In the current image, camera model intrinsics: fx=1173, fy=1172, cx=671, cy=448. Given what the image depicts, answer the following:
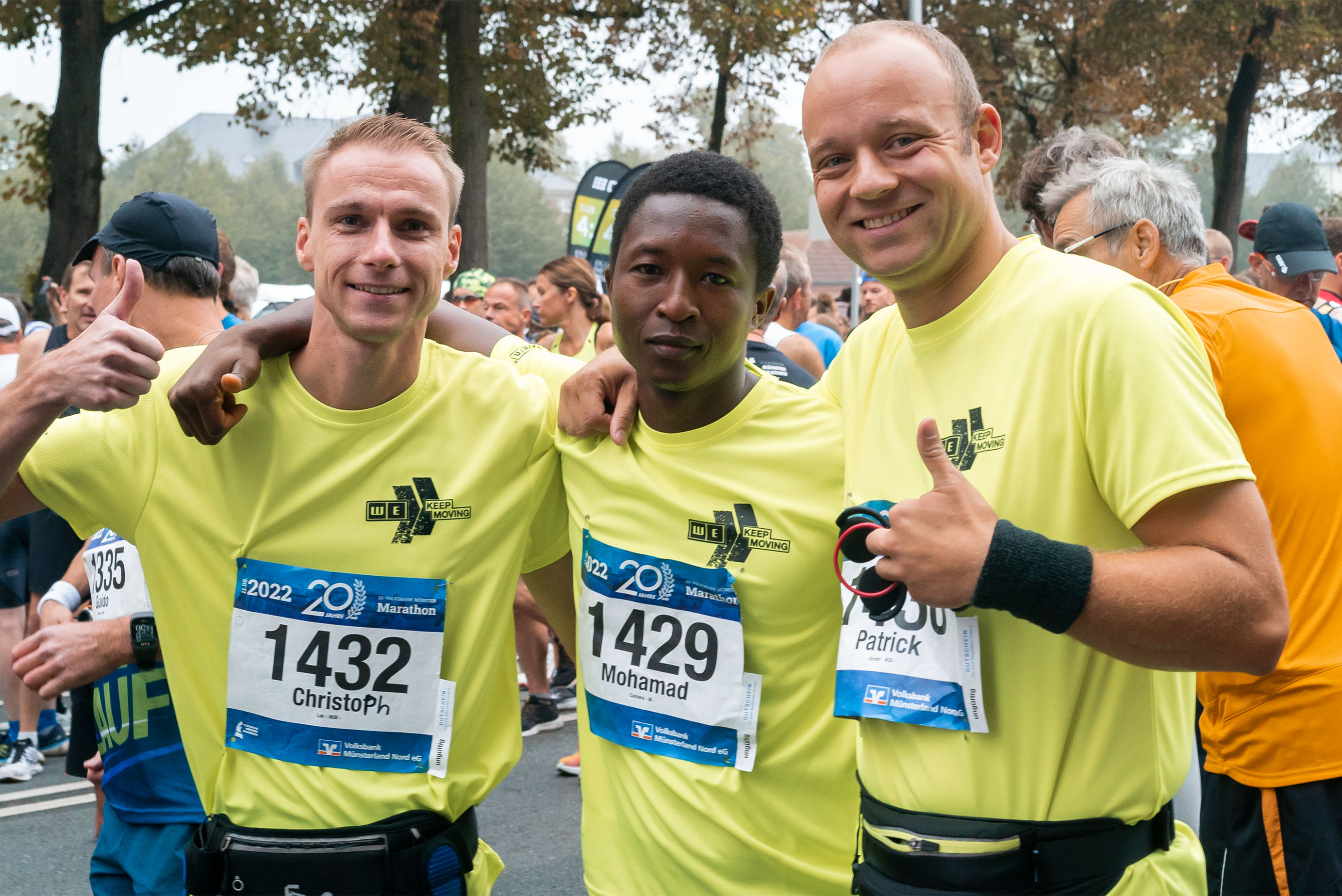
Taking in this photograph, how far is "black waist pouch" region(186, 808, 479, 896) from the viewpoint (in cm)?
231

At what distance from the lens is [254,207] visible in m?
78.8

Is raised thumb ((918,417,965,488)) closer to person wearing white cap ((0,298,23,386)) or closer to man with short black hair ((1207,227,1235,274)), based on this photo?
man with short black hair ((1207,227,1235,274))

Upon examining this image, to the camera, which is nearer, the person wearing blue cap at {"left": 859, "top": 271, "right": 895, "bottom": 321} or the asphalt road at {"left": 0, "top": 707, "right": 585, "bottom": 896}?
the asphalt road at {"left": 0, "top": 707, "right": 585, "bottom": 896}

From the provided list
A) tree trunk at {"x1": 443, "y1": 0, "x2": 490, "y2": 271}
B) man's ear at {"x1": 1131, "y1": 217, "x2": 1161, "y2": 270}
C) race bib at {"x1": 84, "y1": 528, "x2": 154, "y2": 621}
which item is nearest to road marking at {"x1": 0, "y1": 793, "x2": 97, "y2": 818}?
race bib at {"x1": 84, "y1": 528, "x2": 154, "y2": 621}

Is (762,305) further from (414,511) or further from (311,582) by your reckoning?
(311,582)

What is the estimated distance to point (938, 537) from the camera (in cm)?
171

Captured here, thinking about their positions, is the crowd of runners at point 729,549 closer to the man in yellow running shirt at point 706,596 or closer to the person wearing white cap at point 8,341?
the man in yellow running shirt at point 706,596

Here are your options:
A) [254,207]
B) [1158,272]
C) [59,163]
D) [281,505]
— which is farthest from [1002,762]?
[254,207]

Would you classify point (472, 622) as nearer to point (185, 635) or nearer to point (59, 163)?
point (185, 635)

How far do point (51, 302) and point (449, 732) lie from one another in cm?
776


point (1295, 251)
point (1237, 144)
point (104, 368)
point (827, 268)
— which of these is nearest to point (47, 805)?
point (104, 368)

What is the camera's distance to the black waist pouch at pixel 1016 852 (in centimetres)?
187

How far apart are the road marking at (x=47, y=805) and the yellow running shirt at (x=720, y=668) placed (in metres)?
4.43

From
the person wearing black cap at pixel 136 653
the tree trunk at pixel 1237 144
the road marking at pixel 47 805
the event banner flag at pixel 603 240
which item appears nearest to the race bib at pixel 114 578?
the person wearing black cap at pixel 136 653
